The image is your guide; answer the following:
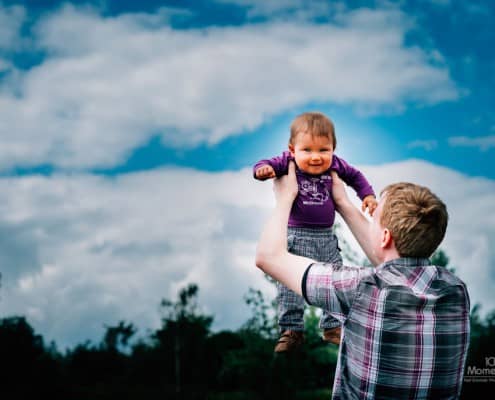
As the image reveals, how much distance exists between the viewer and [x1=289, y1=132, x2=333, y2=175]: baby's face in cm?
355

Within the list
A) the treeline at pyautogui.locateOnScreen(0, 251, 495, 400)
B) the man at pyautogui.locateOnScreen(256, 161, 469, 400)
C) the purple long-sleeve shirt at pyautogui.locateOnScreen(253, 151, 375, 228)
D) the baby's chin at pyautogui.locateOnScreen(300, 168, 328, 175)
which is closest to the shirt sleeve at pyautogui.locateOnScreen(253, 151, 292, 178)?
the purple long-sleeve shirt at pyautogui.locateOnScreen(253, 151, 375, 228)

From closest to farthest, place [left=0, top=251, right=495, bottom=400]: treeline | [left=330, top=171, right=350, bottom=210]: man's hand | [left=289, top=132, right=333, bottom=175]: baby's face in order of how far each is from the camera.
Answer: [left=289, top=132, right=333, bottom=175]: baby's face, [left=330, top=171, right=350, bottom=210]: man's hand, [left=0, top=251, right=495, bottom=400]: treeline

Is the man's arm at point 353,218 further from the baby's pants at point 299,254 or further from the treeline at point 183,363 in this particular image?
the treeline at point 183,363

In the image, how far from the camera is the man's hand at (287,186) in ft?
11.3

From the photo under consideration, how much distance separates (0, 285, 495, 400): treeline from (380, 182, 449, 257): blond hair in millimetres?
16186

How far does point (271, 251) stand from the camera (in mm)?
3047

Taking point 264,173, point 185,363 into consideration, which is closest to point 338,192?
point 264,173

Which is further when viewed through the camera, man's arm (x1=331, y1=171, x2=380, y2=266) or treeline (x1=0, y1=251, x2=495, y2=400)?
treeline (x1=0, y1=251, x2=495, y2=400)

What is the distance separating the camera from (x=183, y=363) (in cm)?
3653

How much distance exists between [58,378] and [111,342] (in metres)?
14.3

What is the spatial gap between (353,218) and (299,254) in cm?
46

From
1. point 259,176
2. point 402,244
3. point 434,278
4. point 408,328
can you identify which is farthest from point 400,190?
point 259,176

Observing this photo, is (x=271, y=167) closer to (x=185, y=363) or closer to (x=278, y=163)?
(x=278, y=163)

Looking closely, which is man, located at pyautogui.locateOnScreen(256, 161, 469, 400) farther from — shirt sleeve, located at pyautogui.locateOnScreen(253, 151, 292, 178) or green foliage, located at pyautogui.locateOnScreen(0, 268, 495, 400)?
green foliage, located at pyautogui.locateOnScreen(0, 268, 495, 400)
